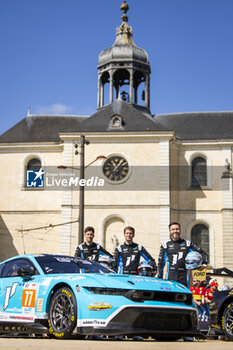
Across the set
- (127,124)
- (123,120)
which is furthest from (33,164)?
(127,124)

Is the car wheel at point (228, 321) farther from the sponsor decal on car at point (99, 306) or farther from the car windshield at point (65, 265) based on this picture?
the sponsor decal on car at point (99, 306)

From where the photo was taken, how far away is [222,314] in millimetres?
8969

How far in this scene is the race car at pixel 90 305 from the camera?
688 centimetres

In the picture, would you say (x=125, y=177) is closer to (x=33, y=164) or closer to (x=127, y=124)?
(x=127, y=124)

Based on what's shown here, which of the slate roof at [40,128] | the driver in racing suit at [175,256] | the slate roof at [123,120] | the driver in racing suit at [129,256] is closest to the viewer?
the driver in racing suit at [175,256]

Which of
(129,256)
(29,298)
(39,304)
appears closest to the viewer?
(39,304)

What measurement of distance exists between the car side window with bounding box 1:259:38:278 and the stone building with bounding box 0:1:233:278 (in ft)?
83.6

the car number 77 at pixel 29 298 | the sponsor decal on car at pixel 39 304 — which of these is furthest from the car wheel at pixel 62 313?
the car number 77 at pixel 29 298

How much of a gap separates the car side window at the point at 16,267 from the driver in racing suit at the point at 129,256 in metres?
2.39

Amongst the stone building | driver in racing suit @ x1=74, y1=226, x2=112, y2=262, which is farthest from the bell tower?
driver in racing suit @ x1=74, y1=226, x2=112, y2=262

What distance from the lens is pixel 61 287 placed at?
24.8 ft

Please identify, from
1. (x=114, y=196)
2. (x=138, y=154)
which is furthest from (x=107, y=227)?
(x=138, y=154)

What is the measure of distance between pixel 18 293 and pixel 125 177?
27.4 metres

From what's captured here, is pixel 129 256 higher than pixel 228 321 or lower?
higher
